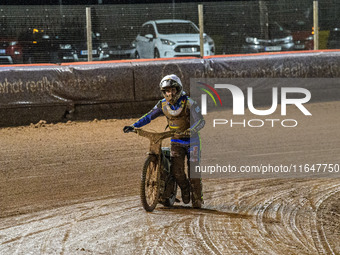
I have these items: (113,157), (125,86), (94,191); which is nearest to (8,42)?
(125,86)

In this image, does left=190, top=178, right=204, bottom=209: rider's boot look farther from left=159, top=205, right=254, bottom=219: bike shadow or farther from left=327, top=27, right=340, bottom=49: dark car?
left=327, top=27, right=340, bottom=49: dark car

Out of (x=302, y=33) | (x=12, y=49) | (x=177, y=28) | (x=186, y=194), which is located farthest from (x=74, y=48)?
(x=186, y=194)

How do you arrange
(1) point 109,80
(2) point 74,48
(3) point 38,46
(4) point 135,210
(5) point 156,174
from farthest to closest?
(2) point 74,48
(3) point 38,46
(1) point 109,80
(4) point 135,210
(5) point 156,174

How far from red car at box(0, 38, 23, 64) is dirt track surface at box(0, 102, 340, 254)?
186 inches

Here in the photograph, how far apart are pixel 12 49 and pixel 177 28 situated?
16.9 ft

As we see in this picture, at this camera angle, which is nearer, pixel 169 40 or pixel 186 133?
pixel 186 133

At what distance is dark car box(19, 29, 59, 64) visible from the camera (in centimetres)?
1619

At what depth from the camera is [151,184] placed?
764 cm

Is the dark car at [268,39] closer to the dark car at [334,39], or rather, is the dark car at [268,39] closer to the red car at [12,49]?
the dark car at [334,39]

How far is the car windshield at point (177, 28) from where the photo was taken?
18.4 m

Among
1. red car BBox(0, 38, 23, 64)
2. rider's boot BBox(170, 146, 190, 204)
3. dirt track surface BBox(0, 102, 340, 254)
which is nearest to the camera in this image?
dirt track surface BBox(0, 102, 340, 254)

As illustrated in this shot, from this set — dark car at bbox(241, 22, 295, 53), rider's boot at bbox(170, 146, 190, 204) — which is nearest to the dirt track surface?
rider's boot at bbox(170, 146, 190, 204)

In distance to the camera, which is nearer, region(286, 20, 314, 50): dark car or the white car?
the white car

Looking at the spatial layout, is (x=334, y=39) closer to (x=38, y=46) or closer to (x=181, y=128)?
(x=38, y=46)
